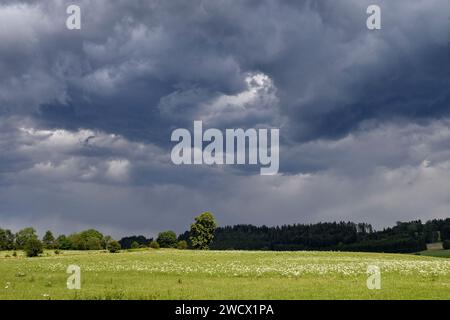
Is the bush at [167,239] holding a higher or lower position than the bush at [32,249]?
lower

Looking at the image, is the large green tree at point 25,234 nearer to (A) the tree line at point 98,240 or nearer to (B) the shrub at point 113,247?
(A) the tree line at point 98,240

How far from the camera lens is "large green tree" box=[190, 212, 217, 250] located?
127 m

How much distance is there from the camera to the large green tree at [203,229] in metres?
127

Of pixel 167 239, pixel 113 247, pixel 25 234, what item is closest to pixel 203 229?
pixel 113 247

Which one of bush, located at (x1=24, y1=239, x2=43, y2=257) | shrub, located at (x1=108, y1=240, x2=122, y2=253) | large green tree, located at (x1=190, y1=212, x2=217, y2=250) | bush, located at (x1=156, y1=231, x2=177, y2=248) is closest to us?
bush, located at (x1=24, y1=239, x2=43, y2=257)

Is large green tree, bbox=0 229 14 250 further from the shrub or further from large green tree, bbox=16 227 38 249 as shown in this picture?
the shrub

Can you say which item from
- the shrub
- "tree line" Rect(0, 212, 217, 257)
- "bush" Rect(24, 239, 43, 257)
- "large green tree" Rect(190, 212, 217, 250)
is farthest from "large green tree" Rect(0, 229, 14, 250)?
"large green tree" Rect(190, 212, 217, 250)

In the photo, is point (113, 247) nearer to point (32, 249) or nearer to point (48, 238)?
point (32, 249)

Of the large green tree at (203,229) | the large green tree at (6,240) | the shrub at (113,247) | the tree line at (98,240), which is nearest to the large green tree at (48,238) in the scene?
the tree line at (98,240)

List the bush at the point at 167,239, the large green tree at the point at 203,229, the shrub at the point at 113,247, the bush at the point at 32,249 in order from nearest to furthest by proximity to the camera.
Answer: the bush at the point at 32,249 → the shrub at the point at 113,247 → the large green tree at the point at 203,229 → the bush at the point at 167,239

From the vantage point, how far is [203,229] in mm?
127375
